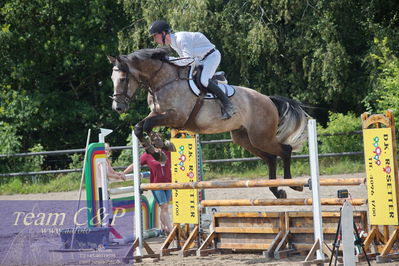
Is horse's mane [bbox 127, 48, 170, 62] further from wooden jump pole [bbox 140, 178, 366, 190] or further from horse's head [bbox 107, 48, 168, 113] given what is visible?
wooden jump pole [bbox 140, 178, 366, 190]

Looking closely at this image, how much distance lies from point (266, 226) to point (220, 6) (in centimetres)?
1079

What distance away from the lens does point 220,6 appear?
666 inches

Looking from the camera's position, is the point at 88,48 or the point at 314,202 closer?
the point at 314,202

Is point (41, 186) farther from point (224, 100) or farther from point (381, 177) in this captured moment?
point (381, 177)

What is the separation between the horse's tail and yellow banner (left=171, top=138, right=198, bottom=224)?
100 centimetres

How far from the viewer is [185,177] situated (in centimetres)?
766

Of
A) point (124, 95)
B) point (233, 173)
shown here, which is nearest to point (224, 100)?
point (124, 95)

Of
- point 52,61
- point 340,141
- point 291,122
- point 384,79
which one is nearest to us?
point 291,122

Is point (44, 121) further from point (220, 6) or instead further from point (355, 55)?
point (355, 55)

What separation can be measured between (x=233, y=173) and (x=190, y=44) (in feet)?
29.3

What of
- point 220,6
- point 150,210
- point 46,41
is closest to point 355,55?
point 220,6

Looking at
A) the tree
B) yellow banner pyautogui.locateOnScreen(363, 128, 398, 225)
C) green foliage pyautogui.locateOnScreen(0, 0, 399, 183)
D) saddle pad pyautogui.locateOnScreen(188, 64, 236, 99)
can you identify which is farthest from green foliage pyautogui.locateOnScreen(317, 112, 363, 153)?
yellow banner pyautogui.locateOnScreen(363, 128, 398, 225)

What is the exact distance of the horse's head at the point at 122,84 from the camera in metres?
6.34

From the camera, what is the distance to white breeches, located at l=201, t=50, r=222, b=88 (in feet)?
22.0
